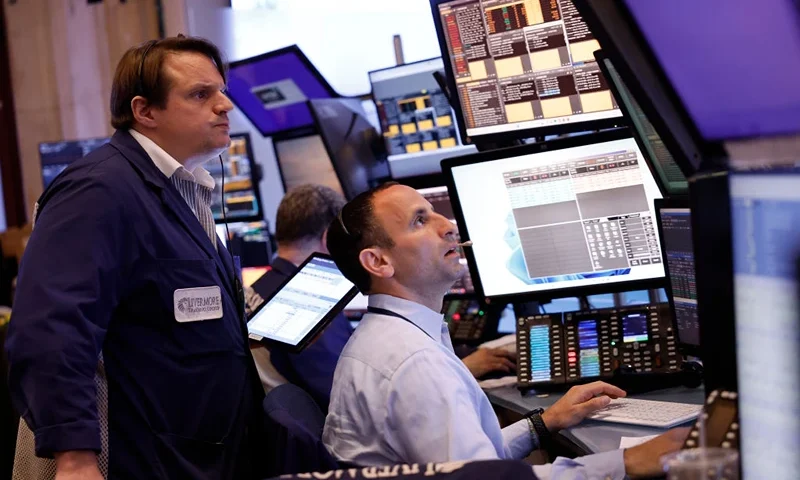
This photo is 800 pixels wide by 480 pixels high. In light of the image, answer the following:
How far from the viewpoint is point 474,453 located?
1561mm

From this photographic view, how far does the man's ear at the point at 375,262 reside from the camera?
1.96m

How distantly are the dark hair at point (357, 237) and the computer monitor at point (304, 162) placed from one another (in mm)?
1656

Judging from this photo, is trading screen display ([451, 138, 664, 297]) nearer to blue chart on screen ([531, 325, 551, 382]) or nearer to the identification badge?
blue chart on screen ([531, 325, 551, 382])

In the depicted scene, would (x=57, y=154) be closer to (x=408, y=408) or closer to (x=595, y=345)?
(x=595, y=345)

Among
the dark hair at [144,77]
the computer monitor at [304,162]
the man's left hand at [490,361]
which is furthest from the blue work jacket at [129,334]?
the computer monitor at [304,162]

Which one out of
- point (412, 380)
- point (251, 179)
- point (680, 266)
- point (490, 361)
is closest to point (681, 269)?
point (680, 266)

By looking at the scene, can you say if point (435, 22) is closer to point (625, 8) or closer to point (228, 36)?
point (625, 8)

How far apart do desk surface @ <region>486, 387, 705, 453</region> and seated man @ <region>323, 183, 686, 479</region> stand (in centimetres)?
5

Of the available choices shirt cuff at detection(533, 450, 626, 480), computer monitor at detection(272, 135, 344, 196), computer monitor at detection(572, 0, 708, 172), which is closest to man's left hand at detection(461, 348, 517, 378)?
shirt cuff at detection(533, 450, 626, 480)

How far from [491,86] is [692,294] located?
0.87 metres

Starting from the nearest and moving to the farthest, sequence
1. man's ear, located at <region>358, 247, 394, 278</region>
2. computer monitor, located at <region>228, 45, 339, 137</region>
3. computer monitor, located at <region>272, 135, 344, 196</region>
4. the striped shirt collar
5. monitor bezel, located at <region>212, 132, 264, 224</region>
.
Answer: man's ear, located at <region>358, 247, 394, 278</region> < the striped shirt collar < computer monitor, located at <region>228, 45, 339, 137</region> < computer monitor, located at <region>272, 135, 344, 196</region> < monitor bezel, located at <region>212, 132, 264, 224</region>

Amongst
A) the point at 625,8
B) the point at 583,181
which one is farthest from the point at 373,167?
the point at 625,8

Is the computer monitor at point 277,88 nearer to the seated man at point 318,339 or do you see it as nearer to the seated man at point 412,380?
the seated man at point 318,339

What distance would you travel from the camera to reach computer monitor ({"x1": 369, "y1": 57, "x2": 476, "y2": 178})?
3092 mm
